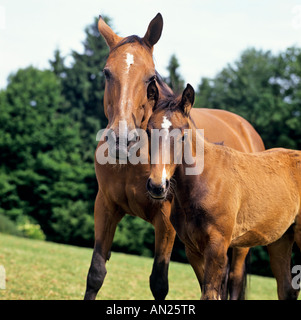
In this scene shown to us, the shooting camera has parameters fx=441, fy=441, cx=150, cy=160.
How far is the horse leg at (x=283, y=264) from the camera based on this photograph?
4832 millimetres

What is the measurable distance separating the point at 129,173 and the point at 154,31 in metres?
1.51

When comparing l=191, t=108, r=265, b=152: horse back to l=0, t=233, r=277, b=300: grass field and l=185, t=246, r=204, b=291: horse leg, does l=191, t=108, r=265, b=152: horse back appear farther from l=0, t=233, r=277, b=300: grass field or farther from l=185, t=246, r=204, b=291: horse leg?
l=0, t=233, r=277, b=300: grass field

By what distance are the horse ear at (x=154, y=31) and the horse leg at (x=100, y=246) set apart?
1788 millimetres

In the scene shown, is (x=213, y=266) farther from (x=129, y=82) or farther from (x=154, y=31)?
(x=154, y=31)

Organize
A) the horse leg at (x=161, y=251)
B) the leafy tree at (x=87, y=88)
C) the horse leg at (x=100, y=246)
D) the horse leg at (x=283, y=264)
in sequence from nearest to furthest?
the horse leg at (x=161, y=251)
the horse leg at (x=100, y=246)
the horse leg at (x=283, y=264)
the leafy tree at (x=87, y=88)

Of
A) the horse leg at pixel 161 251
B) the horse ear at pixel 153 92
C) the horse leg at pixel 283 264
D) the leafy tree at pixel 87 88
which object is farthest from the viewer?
the leafy tree at pixel 87 88

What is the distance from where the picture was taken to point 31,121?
30672 mm

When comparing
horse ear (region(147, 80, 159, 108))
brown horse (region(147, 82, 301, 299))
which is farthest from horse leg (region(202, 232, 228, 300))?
horse ear (region(147, 80, 159, 108))

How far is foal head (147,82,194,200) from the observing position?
3514 mm

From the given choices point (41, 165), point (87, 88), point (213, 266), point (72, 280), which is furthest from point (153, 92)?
point (87, 88)

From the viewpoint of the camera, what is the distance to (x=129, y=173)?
460 cm

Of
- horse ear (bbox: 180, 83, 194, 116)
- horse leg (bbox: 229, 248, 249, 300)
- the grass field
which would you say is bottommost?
the grass field

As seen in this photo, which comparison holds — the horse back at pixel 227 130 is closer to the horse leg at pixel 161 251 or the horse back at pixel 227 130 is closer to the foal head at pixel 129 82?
the foal head at pixel 129 82

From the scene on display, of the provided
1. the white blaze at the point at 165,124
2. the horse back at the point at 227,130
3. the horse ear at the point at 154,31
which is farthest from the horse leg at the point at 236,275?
the horse ear at the point at 154,31
